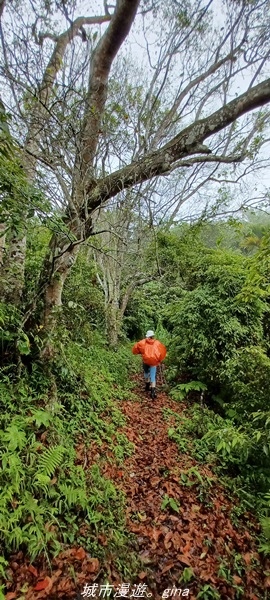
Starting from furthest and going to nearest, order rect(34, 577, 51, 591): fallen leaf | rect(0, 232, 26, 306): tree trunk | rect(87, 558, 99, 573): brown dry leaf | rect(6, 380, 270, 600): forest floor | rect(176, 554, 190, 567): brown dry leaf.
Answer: rect(0, 232, 26, 306): tree trunk → rect(176, 554, 190, 567): brown dry leaf → rect(87, 558, 99, 573): brown dry leaf → rect(6, 380, 270, 600): forest floor → rect(34, 577, 51, 591): fallen leaf

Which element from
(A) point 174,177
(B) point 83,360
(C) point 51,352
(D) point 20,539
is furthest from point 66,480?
(A) point 174,177

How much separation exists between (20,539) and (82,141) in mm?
4667

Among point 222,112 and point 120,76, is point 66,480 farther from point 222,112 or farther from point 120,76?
point 120,76

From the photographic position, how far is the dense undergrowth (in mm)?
2426

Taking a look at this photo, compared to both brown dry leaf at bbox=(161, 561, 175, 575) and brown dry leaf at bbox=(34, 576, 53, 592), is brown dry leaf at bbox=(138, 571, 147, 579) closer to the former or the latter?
brown dry leaf at bbox=(161, 561, 175, 575)

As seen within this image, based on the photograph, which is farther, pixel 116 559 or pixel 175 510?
pixel 175 510

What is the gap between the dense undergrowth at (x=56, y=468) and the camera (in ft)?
7.96

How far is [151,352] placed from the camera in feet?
20.9

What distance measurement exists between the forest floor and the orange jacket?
2147 mm

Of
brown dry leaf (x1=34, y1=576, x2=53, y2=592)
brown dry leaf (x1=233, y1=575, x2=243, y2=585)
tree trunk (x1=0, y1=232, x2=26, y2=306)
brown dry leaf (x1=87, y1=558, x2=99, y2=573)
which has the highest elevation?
tree trunk (x1=0, y1=232, x2=26, y2=306)

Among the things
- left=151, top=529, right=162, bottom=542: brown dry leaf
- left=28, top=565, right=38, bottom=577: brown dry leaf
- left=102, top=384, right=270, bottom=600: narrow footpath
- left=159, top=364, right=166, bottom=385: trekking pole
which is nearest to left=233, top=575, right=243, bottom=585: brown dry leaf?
left=102, top=384, right=270, bottom=600: narrow footpath

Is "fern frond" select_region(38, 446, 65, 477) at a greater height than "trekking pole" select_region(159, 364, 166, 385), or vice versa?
"fern frond" select_region(38, 446, 65, 477)

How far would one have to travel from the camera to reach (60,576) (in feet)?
7.37

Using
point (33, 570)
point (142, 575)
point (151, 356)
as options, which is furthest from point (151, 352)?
point (33, 570)
